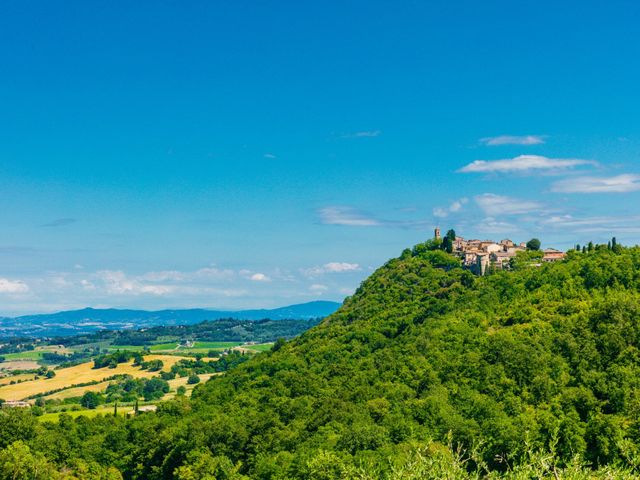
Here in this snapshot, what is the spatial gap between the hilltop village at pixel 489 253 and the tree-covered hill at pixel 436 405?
44.4 feet

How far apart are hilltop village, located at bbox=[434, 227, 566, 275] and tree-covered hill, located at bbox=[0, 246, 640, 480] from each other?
44.4 feet

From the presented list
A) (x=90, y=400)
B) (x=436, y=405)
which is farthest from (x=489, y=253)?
(x=90, y=400)

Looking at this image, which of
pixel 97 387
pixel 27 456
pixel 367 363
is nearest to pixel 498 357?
pixel 367 363

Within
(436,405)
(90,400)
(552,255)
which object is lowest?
(90,400)

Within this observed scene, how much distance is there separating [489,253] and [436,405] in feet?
285

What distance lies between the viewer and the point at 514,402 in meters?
65.2

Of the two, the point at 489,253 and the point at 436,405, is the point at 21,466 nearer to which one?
the point at 436,405

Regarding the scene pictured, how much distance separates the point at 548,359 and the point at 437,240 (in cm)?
9550

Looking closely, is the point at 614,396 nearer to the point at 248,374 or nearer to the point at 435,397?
the point at 435,397

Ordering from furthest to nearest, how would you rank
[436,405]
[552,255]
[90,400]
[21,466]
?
[90,400] → [552,255] → [436,405] → [21,466]

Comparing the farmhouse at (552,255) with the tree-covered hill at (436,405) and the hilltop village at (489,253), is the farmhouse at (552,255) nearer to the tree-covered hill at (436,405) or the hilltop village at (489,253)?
the hilltop village at (489,253)

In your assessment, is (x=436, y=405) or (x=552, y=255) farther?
(x=552, y=255)

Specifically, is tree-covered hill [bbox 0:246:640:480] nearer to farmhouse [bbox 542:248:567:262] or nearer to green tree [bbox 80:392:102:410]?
farmhouse [bbox 542:248:567:262]

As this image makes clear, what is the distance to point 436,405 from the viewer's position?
6656 cm
